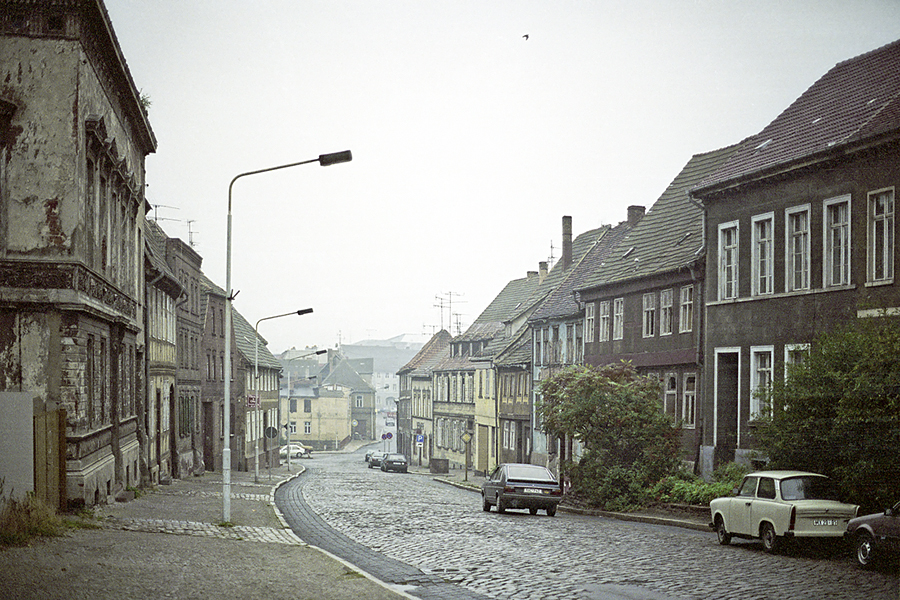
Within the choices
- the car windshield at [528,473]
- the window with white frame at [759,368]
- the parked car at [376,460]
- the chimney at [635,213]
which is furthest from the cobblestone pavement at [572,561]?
the parked car at [376,460]

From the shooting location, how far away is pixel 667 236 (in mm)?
38688

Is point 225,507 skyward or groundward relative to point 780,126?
groundward

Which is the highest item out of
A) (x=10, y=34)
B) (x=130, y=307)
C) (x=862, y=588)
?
(x=10, y=34)

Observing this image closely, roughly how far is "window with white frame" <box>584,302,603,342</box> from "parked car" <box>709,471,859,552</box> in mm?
24253

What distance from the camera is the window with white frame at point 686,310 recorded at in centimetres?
3462

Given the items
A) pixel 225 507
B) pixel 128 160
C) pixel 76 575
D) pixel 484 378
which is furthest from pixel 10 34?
pixel 484 378

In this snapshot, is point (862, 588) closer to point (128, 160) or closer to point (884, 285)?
point (884, 285)

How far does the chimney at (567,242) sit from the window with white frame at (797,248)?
31947 millimetres

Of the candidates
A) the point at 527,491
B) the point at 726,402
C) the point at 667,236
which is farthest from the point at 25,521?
the point at 667,236

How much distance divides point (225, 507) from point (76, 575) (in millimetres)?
9135

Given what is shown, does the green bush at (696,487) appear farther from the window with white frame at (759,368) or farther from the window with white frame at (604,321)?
the window with white frame at (604,321)

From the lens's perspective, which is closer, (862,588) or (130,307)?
(862,588)

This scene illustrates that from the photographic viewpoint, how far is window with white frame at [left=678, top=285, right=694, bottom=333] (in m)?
34.6

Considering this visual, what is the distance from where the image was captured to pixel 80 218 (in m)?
21.3
